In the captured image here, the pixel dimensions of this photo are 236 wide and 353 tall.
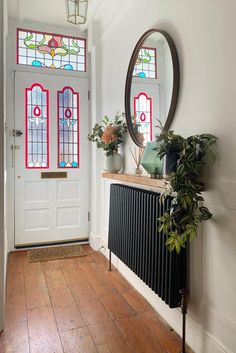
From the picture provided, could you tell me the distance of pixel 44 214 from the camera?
3598 mm

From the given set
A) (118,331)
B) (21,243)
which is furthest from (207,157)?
(21,243)

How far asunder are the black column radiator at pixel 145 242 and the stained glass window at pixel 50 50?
193 cm

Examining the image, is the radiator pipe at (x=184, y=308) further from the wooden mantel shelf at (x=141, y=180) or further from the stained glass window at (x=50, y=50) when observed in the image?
the stained glass window at (x=50, y=50)

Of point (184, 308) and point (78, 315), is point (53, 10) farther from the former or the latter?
point (184, 308)

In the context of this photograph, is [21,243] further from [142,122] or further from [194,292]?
[194,292]

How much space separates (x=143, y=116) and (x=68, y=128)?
1.58 metres

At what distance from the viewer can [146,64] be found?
2252 millimetres

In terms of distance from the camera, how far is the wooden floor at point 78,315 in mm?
1724

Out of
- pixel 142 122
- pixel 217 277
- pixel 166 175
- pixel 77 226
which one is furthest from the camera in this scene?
pixel 77 226

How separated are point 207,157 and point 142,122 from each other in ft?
3.03

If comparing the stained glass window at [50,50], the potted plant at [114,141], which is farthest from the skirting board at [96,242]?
the stained glass window at [50,50]

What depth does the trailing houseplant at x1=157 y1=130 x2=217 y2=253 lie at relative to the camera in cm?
145

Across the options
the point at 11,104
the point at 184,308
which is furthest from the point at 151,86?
the point at 11,104

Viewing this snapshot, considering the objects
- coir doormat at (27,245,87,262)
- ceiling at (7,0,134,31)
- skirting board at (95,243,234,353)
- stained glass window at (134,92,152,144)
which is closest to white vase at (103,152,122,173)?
stained glass window at (134,92,152,144)
